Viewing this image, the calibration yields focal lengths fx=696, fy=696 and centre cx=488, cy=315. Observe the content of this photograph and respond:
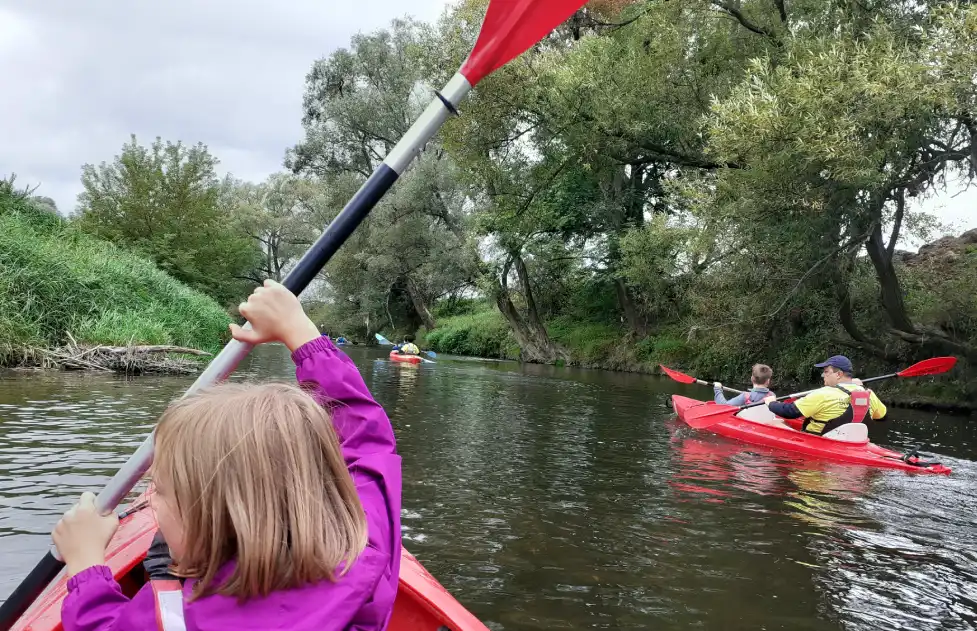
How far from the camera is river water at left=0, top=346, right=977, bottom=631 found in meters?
3.65

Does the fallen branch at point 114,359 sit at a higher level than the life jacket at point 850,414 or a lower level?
lower

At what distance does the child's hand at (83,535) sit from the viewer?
121 cm

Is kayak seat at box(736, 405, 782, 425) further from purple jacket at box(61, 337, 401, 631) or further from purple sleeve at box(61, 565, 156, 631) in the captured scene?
purple sleeve at box(61, 565, 156, 631)

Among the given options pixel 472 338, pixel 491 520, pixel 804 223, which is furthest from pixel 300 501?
pixel 472 338

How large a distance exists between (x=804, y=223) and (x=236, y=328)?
11921mm

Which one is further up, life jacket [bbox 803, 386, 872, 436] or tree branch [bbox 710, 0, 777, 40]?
tree branch [bbox 710, 0, 777, 40]

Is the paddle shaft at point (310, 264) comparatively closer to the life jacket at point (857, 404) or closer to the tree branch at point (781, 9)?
the life jacket at point (857, 404)

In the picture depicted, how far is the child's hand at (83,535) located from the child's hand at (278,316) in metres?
0.42

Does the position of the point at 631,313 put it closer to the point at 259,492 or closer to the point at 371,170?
the point at 371,170

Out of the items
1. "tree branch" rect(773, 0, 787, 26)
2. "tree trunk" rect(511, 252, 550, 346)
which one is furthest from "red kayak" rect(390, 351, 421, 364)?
"tree branch" rect(773, 0, 787, 26)

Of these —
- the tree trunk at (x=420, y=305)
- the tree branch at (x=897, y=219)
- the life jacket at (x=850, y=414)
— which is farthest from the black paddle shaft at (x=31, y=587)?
the tree trunk at (x=420, y=305)

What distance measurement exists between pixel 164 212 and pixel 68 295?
435 inches

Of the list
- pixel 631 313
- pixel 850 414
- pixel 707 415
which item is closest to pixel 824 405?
pixel 850 414

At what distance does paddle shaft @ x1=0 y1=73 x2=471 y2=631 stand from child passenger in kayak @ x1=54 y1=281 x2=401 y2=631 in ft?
0.65
